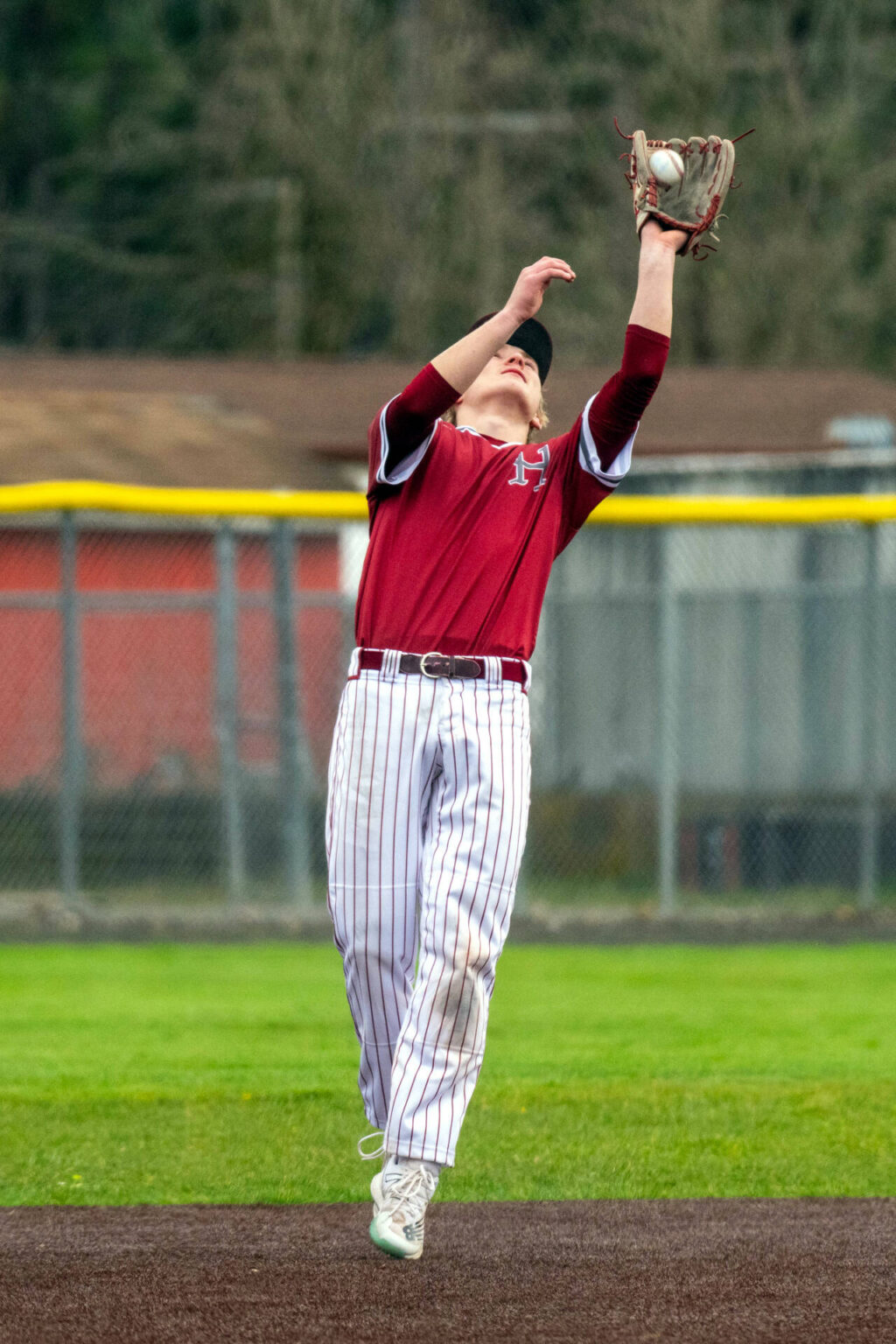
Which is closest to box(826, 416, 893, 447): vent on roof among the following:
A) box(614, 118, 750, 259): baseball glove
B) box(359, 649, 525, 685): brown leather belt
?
box(614, 118, 750, 259): baseball glove

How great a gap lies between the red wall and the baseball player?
6.32 metres

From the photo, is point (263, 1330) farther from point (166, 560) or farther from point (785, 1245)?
point (166, 560)

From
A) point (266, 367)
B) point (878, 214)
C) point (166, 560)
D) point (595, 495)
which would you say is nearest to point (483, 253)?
point (878, 214)

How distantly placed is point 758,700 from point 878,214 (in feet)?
69.4

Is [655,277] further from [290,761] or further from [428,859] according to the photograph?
[290,761]

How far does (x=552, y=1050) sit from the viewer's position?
6914 mm

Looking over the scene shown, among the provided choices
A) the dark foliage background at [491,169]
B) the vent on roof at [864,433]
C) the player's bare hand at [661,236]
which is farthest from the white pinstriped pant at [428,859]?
the dark foliage background at [491,169]

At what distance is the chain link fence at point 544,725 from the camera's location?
1035cm

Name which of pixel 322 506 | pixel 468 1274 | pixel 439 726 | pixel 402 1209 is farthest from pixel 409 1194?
pixel 322 506

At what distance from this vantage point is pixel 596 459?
14.1 feet

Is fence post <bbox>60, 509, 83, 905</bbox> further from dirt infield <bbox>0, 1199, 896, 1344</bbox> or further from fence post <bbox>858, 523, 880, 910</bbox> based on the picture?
→ dirt infield <bbox>0, 1199, 896, 1344</bbox>

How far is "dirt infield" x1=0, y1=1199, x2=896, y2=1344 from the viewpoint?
3566 mm

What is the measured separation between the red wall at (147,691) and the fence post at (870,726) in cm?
285

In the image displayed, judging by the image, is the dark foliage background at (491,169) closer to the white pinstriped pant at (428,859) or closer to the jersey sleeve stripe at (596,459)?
the jersey sleeve stripe at (596,459)
